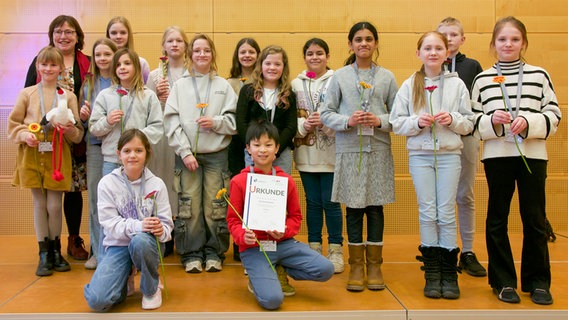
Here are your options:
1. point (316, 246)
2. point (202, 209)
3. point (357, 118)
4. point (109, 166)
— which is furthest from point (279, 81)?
point (109, 166)

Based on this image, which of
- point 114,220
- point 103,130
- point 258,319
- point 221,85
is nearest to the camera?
point 258,319

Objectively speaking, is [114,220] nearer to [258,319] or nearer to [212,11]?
[258,319]

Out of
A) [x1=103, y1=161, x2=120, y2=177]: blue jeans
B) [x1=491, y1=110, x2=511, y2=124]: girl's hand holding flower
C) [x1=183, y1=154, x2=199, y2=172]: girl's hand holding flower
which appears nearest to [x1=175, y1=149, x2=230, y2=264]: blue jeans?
A: [x1=183, y1=154, x2=199, y2=172]: girl's hand holding flower

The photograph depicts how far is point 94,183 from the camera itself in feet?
11.8

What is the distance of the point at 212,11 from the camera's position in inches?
197

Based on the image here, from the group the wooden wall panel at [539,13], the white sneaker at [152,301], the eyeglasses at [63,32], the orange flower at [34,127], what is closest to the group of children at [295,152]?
the white sneaker at [152,301]

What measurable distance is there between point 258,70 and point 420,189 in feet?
4.40

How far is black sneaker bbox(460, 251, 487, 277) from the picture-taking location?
3412 millimetres

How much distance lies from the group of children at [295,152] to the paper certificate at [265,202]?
0.07 meters

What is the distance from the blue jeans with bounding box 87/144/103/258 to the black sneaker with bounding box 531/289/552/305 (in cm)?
268

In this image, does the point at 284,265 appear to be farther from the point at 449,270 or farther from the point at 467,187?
the point at 467,187

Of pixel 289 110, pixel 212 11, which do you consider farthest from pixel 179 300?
pixel 212 11

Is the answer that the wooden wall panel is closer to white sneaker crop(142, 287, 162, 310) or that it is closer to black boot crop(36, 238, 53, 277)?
white sneaker crop(142, 287, 162, 310)

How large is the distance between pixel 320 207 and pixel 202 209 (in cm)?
81
